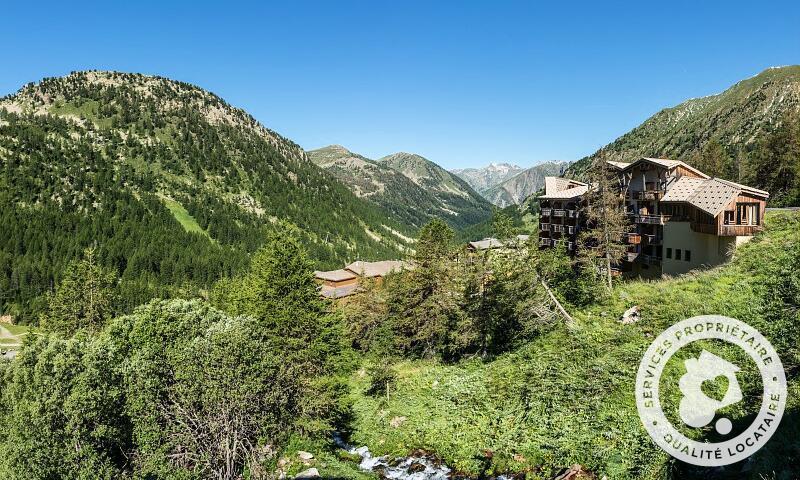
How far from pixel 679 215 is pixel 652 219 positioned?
11.3 ft

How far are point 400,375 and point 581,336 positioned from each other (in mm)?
20333

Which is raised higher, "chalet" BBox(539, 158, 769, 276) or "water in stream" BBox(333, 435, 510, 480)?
"chalet" BBox(539, 158, 769, 276)

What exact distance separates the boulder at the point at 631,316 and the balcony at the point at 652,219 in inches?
759

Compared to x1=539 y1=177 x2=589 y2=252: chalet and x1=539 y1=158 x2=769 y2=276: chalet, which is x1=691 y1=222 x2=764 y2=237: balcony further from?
x1=539 y1=177 x2=589 y2=252: chalet

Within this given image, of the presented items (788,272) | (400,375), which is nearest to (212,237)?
(400,375)

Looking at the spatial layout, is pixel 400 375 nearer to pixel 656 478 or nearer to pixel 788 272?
pixel 656 478

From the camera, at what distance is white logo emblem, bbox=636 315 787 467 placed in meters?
16.1

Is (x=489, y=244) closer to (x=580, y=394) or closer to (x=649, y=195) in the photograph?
(x=649, y=195)

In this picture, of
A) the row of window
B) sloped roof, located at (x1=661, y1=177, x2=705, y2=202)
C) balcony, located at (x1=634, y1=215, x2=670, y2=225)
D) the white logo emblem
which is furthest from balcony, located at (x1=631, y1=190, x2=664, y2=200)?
the white logo emblem

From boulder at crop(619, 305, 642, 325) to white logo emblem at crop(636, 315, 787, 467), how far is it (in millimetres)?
4914

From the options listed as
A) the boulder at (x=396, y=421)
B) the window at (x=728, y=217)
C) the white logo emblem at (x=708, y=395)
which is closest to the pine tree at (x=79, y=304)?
the boulder at (x=396, y=421)

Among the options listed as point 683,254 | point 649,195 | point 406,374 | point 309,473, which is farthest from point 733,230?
point 309,473

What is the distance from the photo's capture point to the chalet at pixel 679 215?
122ft

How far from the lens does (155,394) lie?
78.0ft
